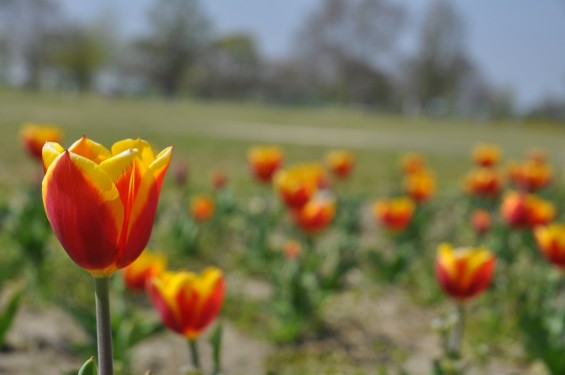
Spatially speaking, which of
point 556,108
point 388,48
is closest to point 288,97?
point 388,48

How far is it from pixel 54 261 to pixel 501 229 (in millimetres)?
2506

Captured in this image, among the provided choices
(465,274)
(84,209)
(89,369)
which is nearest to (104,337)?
(89,369)

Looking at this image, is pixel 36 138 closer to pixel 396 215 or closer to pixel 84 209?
pixel 396 215

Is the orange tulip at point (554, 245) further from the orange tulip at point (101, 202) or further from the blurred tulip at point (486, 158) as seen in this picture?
the blurred tulip at point (486, 158)

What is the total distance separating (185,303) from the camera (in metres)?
1.35

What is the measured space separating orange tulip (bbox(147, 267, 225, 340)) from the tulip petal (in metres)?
0.52

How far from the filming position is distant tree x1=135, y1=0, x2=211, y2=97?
55.2 meters

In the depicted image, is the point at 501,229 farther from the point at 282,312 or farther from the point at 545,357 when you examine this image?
the point at 545,357

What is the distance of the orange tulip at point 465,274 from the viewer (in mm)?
1730

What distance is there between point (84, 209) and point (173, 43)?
56347 millimetres

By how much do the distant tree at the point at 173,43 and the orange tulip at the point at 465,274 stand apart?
5556 cm

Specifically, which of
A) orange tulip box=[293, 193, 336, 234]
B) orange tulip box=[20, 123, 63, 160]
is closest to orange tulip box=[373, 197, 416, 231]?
orange tulip box=[293, 193, 336, 234]

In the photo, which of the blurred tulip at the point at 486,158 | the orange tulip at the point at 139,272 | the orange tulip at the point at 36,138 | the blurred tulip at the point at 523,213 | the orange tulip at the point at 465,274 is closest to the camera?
the orange tulip at the point at 465,274

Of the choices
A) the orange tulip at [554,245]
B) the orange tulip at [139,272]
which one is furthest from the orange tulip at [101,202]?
the orange tulip at [554,245]
